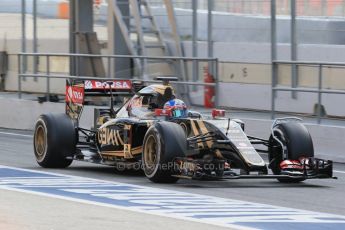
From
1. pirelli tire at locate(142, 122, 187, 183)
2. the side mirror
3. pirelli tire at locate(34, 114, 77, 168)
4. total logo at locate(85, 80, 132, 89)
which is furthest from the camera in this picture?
total logo at locate(85, 80, 132, 89)

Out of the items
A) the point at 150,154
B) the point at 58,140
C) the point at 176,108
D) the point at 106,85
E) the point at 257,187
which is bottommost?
the point at 257,187

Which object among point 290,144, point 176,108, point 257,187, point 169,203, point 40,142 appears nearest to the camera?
point 169,203

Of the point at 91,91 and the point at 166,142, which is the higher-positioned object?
the point at 91,91

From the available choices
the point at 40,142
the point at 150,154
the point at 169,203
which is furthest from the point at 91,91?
the point at 169,203

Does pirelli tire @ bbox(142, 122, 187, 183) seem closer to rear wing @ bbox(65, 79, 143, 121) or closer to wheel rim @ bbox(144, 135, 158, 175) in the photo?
wheel rim @ bbox(144, 135, 158, 175)

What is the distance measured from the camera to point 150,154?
49.7 feet

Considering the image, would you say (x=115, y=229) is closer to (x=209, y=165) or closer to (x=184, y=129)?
(x=209, y=165)

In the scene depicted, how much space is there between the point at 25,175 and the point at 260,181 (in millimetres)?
3368

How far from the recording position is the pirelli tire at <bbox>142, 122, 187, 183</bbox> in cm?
1460

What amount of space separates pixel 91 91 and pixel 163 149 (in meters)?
3.57

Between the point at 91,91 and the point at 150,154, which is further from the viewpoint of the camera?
the point at 91,91

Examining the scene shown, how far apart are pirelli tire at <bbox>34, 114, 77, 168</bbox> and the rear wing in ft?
1.97

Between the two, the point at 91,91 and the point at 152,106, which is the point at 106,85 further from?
the point at 152,106

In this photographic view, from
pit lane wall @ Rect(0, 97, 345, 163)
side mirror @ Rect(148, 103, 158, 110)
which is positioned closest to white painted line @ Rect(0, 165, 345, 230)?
side mirror @ Rect(148, 103, 158, 110)
